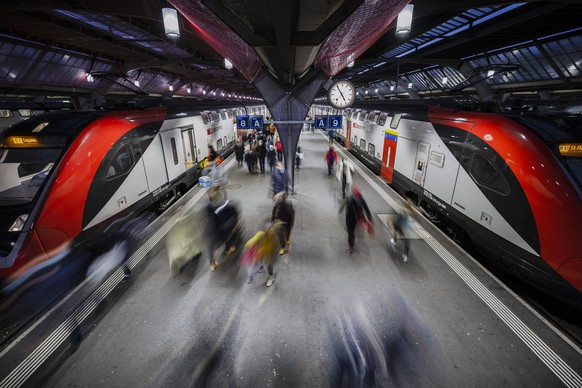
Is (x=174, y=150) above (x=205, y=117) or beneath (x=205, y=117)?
beneath

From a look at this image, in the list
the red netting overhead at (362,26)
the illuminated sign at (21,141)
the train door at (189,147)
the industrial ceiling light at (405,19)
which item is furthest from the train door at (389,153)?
the illuminated sign at (21,141)

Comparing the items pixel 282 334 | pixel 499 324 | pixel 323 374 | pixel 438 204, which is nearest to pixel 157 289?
pixel 282 334

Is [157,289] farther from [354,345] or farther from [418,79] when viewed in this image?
[418,79]

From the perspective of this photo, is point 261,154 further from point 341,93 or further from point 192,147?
point 341,93

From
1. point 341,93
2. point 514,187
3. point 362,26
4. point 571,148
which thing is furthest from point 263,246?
point 341,93

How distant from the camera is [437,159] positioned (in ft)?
20.8

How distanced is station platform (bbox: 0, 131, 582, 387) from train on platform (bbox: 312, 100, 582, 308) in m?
0.74

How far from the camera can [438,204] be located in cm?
631

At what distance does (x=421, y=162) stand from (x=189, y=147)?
8.01 metres

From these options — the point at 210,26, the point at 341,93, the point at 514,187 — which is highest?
the point at 210,26

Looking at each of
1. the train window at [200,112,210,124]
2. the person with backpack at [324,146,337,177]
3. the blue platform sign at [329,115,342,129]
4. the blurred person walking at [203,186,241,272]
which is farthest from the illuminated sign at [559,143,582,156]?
the train window at [200,112,210,124]

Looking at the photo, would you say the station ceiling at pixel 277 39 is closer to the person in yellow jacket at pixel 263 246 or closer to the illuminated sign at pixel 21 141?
the illuminated sign at pixel 21 141

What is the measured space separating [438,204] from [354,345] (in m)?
4.52

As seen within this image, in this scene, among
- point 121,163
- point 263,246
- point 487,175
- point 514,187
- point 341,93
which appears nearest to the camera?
point 514,187
